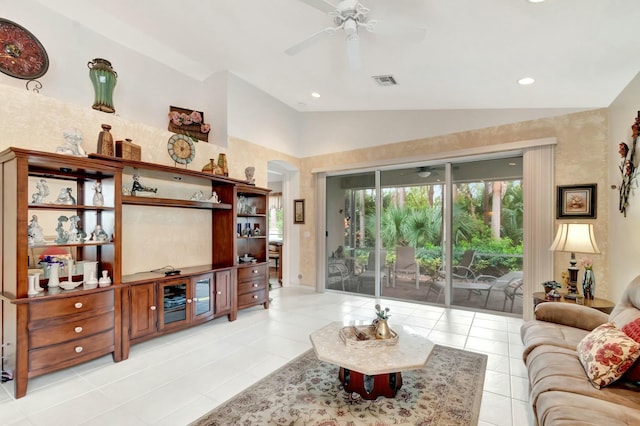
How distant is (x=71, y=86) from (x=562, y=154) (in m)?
6.13

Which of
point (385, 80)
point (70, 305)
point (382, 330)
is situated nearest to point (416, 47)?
point (385, 80)

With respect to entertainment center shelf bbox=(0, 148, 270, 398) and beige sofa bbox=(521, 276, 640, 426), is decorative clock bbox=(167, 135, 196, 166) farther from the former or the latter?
beige sofa bbox=(521, 276, 640, 426)

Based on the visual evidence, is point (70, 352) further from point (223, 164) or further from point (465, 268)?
point (465, 268)

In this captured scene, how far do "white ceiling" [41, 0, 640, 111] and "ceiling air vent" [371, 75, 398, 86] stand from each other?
0.10 m

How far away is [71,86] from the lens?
3523mm

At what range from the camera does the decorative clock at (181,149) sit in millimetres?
3922

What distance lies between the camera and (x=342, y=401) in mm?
2291

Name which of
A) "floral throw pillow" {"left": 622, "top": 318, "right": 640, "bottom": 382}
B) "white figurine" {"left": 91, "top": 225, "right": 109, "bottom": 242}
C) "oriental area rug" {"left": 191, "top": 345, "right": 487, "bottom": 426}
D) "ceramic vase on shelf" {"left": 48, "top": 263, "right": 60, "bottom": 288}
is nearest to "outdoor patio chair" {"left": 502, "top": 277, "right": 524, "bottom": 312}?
"oriental area rug" {"left": 191, "top": 345, "right": 487, "bottom": 426}

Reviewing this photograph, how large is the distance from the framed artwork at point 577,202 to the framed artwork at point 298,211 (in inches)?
166

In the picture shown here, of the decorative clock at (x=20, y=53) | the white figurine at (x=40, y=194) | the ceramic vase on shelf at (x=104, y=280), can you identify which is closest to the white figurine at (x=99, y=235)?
the ceramic vase on shelf at (x=104, y=280)

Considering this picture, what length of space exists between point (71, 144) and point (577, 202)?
5701 mm

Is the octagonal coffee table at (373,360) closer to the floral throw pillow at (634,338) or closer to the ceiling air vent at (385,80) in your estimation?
the floral throw pillow at (634,338)

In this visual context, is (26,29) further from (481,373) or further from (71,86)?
(481,373)

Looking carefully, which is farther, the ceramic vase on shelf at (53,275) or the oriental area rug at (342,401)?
the ceramic vase on shelf at (53,275)
